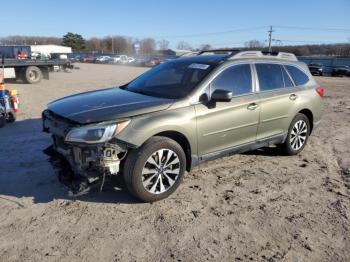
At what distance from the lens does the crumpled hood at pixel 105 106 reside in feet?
13.3

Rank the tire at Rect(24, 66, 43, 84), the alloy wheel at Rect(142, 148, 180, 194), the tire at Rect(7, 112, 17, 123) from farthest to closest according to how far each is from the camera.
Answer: the tire at Rect(24, 66, 43, 84) → the tire at Rect(7, 112, 17, 123) → the alloy wheel at Rect(142, 148, 180, 194)

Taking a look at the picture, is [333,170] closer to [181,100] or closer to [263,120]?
[263,120]

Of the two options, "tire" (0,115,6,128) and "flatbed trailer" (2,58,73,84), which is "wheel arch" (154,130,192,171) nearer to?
"tire" (0,115,6,128)

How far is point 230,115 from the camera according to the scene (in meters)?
5.00

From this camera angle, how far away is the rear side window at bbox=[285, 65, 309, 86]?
6.21 metres

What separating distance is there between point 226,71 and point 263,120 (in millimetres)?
1061

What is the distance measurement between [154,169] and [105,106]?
0.98 meters

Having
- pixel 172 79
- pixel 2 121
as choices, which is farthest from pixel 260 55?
pixel 2 121

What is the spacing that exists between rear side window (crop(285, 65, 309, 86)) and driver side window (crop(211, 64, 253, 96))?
1203mm

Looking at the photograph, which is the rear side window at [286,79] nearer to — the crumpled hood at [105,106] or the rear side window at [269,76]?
the rear side window at [269,76]

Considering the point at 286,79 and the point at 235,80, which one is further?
the point at 286,79

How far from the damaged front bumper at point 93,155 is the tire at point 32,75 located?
16.5 metres

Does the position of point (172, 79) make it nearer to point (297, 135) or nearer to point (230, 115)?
point (230, 115)

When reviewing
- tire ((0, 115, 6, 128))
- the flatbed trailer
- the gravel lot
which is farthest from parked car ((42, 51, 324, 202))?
the flatbed trailer
